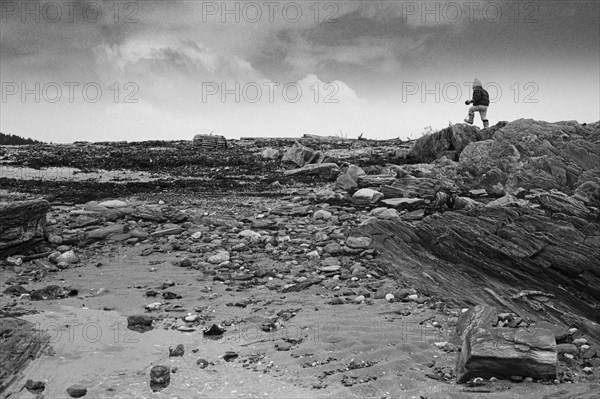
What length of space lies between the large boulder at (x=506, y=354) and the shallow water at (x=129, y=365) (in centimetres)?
148

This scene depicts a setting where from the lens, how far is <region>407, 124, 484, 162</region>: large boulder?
1678cm

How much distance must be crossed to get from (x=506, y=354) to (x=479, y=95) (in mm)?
13867

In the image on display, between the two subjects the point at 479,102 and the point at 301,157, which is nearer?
the point at 479,102

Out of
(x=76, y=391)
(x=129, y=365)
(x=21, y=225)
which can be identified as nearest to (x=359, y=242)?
(x=129, y=365)

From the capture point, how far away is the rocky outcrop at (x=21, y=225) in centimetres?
884

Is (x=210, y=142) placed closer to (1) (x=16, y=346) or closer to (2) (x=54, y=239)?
(2) (x=54, y=239)

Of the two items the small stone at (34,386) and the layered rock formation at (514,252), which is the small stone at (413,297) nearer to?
the layered rock formation at (514,252)

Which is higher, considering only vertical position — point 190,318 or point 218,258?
point 218,258

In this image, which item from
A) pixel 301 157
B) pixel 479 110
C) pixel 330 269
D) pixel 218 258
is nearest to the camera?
pixel 330 269

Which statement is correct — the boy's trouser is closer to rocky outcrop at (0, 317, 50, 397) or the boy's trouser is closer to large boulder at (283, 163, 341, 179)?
large boulder at (283, 163, 341, 179)

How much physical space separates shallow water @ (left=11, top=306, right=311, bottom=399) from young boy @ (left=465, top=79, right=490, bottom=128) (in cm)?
1386

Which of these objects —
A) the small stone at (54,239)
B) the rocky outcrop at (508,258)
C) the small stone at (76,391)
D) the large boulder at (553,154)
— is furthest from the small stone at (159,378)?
the large boulder at (553,154)

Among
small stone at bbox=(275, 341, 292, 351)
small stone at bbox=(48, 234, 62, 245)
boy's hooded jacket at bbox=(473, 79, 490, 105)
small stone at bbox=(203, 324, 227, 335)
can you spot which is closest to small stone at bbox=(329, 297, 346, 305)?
small stone at bbox=(275, 341, 292, 351)

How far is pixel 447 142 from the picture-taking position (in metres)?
17.2
